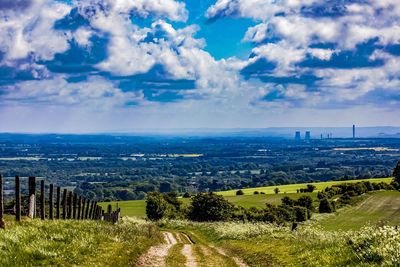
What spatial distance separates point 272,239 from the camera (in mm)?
34750

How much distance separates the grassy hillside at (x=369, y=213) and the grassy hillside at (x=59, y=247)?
82.2 m

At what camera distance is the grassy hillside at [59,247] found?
17.0 metres

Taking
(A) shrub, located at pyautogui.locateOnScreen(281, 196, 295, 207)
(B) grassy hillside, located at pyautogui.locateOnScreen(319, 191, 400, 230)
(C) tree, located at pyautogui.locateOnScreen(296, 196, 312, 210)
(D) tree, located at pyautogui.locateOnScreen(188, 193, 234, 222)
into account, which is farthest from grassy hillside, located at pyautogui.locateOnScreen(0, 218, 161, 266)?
(C) tree, located at pyautogui.locateOnScreen(296, 196, 312, 210)

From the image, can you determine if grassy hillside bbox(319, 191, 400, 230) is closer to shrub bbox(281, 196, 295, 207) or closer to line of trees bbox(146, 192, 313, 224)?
line of trees bbox(146, 192, 313, 224)

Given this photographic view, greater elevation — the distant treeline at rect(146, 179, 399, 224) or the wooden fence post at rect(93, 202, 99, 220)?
the wooden fence post at rect(93, 202, 99, 220)

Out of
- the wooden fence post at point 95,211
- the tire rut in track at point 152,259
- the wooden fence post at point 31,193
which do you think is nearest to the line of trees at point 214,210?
the wooden fence post at point 95,211

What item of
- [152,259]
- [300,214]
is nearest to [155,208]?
[300,214]

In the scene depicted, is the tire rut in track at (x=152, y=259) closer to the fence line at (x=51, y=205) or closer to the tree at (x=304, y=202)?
the fence line at (x=51, y=205)

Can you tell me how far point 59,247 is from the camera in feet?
64.6

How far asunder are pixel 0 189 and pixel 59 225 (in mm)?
3665

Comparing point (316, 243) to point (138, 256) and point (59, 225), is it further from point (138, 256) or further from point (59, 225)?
point (59, 225)

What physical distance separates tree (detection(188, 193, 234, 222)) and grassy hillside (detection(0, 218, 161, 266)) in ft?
280

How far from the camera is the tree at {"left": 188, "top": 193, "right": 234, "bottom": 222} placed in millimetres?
112250

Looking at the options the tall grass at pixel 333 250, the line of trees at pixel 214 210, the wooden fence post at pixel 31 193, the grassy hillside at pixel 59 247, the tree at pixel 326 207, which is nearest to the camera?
the grassy hillside at pixel 59 247
